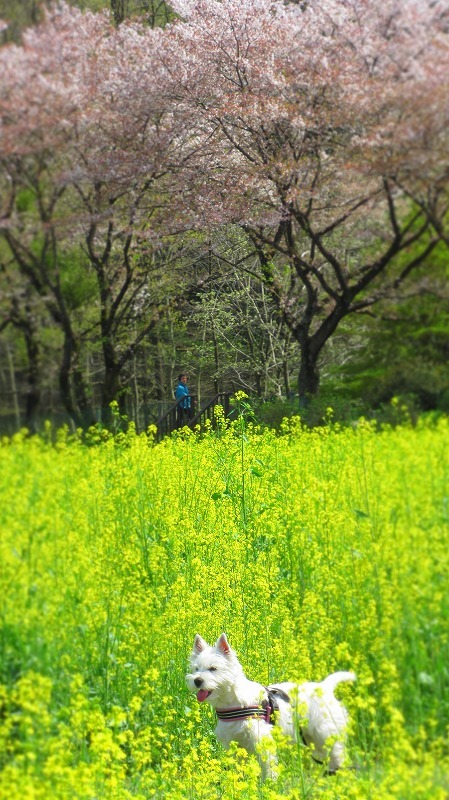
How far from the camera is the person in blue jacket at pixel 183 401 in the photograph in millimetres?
5680

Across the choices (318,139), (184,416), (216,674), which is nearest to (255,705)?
(216,674)

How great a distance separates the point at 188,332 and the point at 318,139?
1.05 m

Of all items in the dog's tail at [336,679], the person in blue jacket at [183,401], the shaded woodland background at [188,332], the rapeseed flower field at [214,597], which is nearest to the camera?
the rapeseed flower field at [214,597]

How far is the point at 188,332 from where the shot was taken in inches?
224

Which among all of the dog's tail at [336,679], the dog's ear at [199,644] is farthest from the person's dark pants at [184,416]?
the dog's tail at [336,679]

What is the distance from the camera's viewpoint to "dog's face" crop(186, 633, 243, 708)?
5176mm

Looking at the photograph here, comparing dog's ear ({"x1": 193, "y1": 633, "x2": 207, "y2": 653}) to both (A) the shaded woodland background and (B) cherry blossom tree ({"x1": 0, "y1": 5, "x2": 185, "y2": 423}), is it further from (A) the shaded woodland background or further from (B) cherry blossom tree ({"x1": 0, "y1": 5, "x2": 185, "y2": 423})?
(B) cherry blossom tree ({"x1": 0, "y1": 5, "x2": 185, "y2": 423})

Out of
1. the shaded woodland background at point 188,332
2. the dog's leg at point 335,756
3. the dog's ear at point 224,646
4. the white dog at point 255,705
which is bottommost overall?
the dog's leg at point 335,756

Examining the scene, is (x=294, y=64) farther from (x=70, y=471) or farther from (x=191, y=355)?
(x=70, y=471)

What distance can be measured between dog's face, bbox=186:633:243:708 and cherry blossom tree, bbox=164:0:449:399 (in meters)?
1.21

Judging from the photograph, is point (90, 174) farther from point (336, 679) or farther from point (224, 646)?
point (336, 679)

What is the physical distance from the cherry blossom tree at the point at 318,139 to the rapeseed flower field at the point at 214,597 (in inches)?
26.1

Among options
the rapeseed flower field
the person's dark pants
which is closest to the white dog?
the rapeseed flower field

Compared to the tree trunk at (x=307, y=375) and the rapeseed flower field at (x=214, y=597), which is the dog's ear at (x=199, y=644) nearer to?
the rapeseed flower field at (x=214, y=597)
